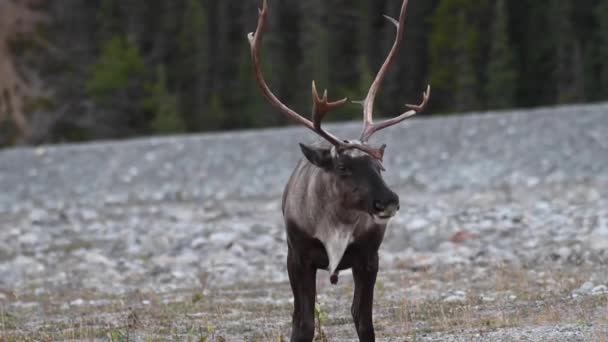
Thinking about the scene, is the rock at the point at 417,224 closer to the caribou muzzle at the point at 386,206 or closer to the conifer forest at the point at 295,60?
the caribou muzzle at the point at 386,206

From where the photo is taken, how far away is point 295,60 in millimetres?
49594

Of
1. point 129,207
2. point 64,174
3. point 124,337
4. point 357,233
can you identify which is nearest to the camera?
point 357,233

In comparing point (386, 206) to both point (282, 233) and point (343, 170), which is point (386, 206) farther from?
point (282, 233)

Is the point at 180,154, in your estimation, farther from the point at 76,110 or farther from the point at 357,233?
the point at 76,110

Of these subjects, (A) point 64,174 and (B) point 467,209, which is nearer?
(B) point 467,209

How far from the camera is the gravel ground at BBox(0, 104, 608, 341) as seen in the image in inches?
391

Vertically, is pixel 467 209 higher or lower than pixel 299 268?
lower

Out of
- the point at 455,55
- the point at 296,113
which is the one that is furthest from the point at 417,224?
the point at 455,55

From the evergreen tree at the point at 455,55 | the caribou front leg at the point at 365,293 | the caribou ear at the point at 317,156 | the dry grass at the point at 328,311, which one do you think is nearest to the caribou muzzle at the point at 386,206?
the caribou ear at the point at 317,156

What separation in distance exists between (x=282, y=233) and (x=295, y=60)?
33.4 metres

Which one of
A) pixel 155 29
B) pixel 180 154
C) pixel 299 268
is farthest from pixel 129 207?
pixel 155 29

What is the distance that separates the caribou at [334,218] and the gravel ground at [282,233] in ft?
3.26

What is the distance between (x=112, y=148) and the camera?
25297 mm

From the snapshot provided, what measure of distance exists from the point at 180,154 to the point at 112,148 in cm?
170
